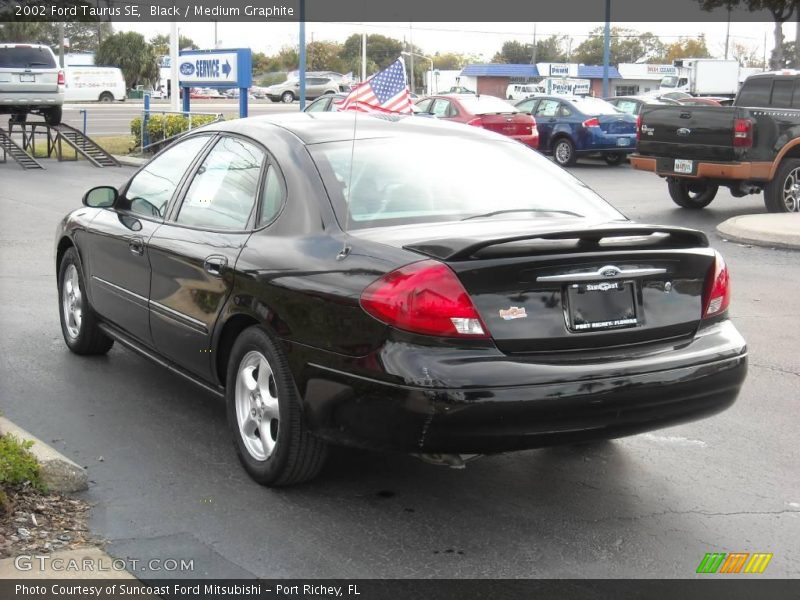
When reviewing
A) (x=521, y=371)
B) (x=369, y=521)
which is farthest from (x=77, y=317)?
(x=521, y=371)

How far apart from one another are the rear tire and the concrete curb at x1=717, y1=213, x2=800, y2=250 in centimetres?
1919

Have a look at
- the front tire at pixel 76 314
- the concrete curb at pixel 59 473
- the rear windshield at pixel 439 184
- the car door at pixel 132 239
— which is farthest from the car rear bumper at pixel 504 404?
the front tire at pixel 76 314

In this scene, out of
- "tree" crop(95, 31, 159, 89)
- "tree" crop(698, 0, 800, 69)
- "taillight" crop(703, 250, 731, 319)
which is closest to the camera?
"taillight" crop(703, 250, 731, 319)

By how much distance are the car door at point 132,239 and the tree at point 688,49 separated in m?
111

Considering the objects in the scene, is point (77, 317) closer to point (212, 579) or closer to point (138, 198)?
point (138, 198)

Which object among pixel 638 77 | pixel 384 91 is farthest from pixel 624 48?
pixel 384 91

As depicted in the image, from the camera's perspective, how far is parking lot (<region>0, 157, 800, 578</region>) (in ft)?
13.4

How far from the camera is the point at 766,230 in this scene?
1273 centimetres

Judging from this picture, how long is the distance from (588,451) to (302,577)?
1.99 meters

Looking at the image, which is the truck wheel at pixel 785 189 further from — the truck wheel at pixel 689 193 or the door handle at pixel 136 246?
the door handle at pixel 136 246

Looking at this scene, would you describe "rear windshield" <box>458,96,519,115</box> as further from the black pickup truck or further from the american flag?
the american flag

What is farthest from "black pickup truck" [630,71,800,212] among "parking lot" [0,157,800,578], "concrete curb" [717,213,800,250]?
"parking lot" [0,157,800,578]

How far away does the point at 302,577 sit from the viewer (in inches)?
152

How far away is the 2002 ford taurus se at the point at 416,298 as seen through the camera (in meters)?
4.04
